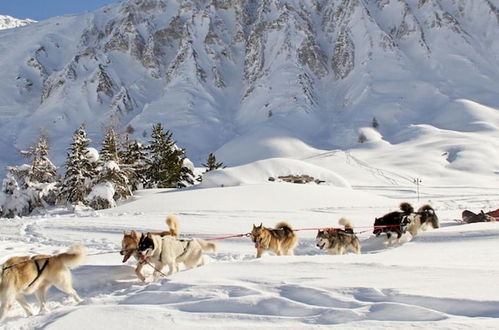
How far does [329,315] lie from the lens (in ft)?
13.8

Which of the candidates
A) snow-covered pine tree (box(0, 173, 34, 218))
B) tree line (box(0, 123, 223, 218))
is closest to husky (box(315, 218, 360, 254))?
tree line (box(0, 123, 223, 218))

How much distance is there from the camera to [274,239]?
897 cm

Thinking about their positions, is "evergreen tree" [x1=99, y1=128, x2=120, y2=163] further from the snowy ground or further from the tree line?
the snowy ground

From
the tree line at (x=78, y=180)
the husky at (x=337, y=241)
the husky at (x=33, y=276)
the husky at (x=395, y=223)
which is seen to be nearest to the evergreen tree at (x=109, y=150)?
the tree line at (x=78, y=180)

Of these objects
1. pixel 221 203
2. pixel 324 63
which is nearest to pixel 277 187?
pixel 221 203

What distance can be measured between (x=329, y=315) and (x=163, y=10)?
425ft

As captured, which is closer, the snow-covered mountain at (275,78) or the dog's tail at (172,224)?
the dog's tail at (172,224)

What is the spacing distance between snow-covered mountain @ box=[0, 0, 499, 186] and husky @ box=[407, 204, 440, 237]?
4450 cm

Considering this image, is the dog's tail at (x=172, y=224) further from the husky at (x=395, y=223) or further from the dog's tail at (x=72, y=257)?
the husky at (x=395, y=223)

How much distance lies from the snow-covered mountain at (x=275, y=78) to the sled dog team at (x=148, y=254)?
47.4m

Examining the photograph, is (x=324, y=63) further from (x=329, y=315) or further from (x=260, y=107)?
(x=329, y=315)

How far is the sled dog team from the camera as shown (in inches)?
233

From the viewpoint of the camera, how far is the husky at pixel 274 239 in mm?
8484

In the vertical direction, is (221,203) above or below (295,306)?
above
